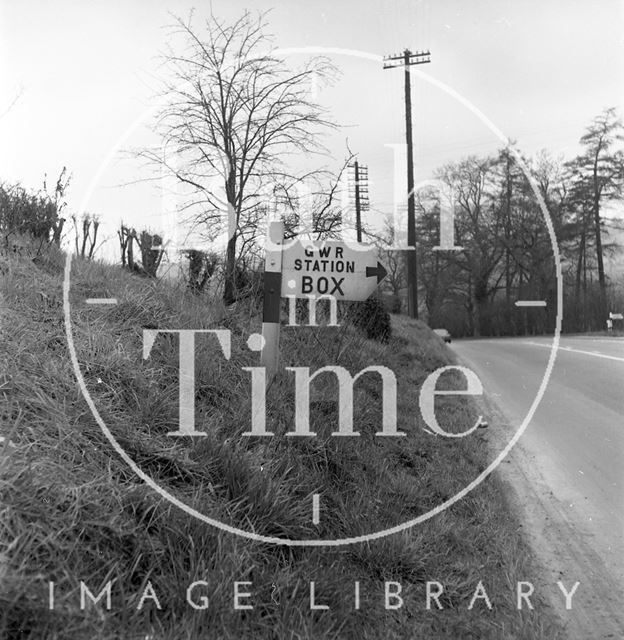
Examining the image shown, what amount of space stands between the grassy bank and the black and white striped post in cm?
22

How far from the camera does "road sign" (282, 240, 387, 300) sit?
4164mm

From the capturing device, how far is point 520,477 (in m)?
4.55

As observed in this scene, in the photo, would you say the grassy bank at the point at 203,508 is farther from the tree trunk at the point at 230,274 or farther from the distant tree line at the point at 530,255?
the distant tree line at the point at 530,255

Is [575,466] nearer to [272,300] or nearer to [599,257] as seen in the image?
[272,300]

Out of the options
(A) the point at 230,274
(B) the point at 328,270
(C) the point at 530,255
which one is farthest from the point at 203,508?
(C) the point at 530,255

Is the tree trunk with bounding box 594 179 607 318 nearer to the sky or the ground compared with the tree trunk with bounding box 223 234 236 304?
nearer to the sky

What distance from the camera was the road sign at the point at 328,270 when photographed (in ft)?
13.7

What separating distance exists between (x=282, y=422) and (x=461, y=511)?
1.24 m

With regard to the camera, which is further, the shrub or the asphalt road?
the shrub

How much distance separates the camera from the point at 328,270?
4207 mm

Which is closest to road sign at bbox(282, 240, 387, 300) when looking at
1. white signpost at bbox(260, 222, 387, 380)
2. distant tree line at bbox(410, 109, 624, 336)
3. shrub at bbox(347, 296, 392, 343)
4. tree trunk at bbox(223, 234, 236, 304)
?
white signpost at bbox(260, 222, 387, 380)

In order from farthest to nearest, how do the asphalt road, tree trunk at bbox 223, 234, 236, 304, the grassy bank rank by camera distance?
tree trunk at bbox 223, 234, 236, 304 → the asphalt road → the grassy bank

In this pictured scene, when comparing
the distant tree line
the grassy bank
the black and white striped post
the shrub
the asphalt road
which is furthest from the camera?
the distant tree line

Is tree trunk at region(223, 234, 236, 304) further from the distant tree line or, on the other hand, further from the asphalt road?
the distant tree line
